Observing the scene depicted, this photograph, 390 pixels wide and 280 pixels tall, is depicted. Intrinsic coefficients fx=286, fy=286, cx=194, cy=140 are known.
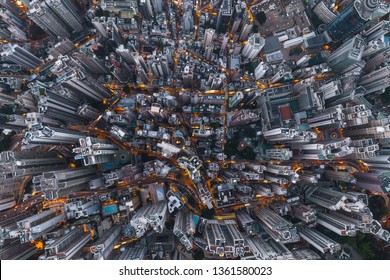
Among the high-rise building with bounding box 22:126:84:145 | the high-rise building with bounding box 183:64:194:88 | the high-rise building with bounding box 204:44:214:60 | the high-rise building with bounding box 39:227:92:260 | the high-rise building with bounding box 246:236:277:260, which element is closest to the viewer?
the high-rise building with bounding box 39:227:92:260

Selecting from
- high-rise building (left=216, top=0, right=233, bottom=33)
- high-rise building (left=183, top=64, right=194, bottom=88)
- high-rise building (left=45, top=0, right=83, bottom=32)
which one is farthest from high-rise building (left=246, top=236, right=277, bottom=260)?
high-rise building (left=45, top=0, right=83, bottom=32)

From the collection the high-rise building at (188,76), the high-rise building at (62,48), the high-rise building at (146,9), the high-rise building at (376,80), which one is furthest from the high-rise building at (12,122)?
the high-rise building at (376,80)

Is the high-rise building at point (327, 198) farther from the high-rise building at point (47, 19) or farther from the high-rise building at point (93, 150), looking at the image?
the high-rise building at point (47, 19)

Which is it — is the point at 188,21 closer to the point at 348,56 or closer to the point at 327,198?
the point at 348,56

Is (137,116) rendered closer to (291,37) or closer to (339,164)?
(291,37)

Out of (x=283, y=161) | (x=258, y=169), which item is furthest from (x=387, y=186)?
(x=258, y=169)

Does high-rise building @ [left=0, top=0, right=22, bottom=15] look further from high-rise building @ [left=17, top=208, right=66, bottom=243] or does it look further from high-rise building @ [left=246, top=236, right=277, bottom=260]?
high-rise building @ [left=246, top=236, right=277, bottom=260]
